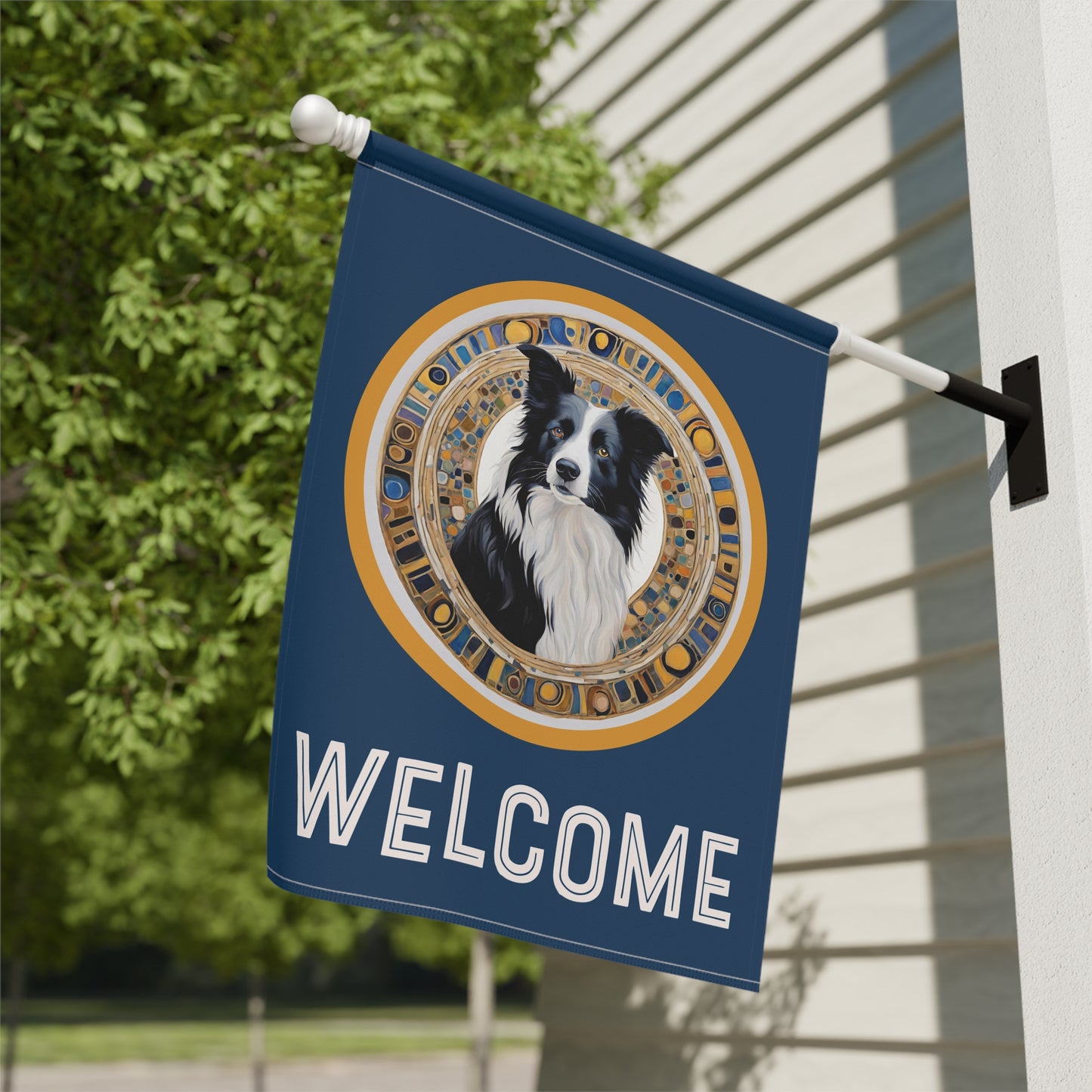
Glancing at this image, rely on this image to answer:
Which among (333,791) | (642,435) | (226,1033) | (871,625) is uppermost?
(226,1033)

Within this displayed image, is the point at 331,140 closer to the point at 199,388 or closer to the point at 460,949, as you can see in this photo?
the point at 199,388

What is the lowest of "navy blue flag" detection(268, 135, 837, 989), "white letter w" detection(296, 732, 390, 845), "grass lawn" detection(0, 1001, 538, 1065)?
"white letter w" detection(296, 732, 390, 845)

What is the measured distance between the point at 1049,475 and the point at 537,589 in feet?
4.23

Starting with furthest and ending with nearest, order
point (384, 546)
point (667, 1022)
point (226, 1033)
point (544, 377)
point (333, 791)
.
Result: point (226, 1033) → point (667, 1022) → point (544, 377) → point (384, 546) → point (333, 791)

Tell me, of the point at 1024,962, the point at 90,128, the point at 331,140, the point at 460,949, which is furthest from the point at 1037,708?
the point at 460,949

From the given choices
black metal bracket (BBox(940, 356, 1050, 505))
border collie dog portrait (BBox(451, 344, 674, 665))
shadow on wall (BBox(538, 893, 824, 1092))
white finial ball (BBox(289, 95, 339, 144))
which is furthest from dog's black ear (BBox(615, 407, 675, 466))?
shadow on wall (BBox(538, 893, 824, 1092))

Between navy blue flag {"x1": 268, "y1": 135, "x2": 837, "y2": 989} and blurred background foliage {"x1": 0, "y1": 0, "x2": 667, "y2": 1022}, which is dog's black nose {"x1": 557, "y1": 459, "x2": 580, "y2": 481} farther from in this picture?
blurred background foliage {"x1": 0, "y1": 0, "x2": 667, "y2": 1022}

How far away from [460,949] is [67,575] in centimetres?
1930

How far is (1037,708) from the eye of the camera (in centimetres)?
297

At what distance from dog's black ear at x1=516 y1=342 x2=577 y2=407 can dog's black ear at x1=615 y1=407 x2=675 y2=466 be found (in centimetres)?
14

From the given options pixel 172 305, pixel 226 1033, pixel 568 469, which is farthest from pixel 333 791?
pixel 226 1033

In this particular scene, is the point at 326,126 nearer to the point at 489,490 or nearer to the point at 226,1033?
the point at 489,490

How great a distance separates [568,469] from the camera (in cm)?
283

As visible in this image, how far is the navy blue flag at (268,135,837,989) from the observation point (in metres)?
2.49
